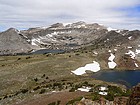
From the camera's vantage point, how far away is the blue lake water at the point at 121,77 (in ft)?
279

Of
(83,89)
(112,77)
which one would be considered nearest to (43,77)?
(112,77)

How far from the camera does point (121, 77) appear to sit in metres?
93.2

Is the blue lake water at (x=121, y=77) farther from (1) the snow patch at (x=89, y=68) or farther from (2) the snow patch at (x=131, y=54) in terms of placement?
(2) the snow patch at (x=131, y=54)

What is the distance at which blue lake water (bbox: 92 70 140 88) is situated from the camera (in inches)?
3351

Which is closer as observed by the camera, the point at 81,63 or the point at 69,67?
the point at 69,67

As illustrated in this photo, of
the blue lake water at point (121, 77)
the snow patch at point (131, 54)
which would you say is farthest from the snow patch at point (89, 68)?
the snow patch at point (131, 54)

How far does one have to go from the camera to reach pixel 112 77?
92062mm

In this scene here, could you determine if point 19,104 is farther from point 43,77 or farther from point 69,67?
point 69,67

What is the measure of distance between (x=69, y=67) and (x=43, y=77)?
55.2ft

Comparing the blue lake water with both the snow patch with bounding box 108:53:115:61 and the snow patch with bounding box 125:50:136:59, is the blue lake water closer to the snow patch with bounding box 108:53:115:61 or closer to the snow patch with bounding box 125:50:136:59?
the snow patch with bounding box 108:53:115:61

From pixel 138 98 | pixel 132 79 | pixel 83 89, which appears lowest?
pixel 132 79

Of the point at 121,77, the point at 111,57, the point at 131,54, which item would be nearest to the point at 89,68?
the point at 121,77

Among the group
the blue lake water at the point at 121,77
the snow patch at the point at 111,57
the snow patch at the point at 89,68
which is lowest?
the blue lake water at the point at 121,77

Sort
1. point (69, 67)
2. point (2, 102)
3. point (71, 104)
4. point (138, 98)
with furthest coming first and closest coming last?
point (69, 67)
point (2, 102)
point (71, 104)
point (138, 98)
